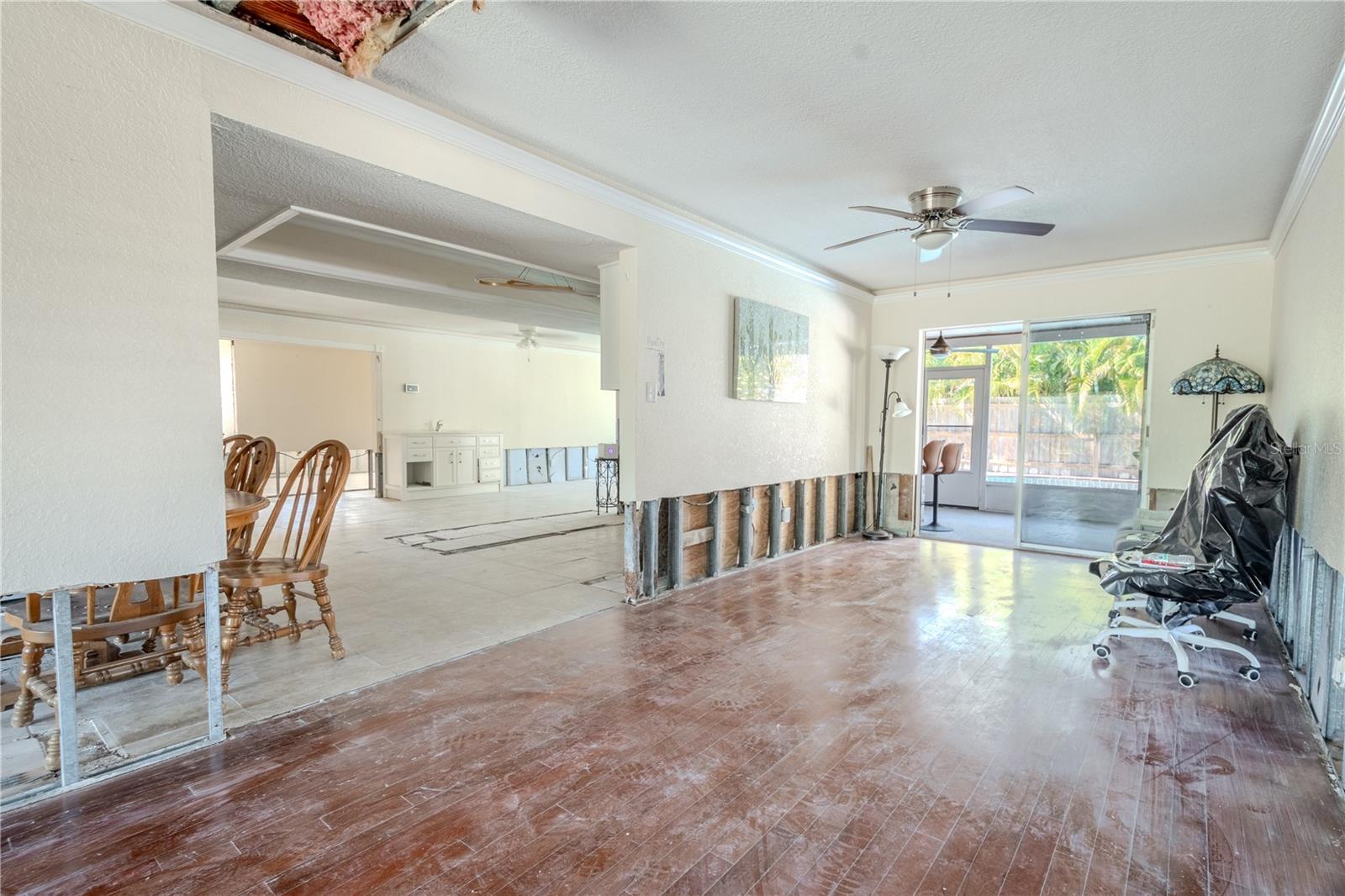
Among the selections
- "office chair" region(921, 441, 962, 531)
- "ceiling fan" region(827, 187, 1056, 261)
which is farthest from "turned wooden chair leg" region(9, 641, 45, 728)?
"office chair" region(921, 441, 962, 531)

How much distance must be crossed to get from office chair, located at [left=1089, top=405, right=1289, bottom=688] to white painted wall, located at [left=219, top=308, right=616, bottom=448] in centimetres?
890

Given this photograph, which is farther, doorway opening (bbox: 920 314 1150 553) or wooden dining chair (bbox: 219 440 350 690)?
doorway opening (bbox: 920 314 1150 553)

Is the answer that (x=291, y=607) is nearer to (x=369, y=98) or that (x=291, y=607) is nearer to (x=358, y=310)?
(x=369, y=98)

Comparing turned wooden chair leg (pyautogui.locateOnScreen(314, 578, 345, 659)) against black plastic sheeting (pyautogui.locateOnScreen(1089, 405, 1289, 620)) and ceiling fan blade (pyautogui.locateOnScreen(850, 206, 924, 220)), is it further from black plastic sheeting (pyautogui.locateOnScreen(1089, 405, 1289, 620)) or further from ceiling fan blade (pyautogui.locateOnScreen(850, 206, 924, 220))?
black plastic sheeting (pyautogui.locateOnScreen(1089, 405, 1289, 620))

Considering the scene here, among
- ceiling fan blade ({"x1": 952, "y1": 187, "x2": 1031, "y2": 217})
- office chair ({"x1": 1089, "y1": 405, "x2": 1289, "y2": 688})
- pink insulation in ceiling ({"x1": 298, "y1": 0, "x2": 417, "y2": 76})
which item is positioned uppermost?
pink insulation in ceiling ({"x1": 298, "y1": 0, "x2": 417, "y2": 76})

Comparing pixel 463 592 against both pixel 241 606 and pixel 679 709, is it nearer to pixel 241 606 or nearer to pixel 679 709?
pixel 241 606

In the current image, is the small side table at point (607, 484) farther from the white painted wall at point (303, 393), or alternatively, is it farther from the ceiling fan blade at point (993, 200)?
the ceiling fan blade at point (993, 200)

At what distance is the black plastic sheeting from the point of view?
2.92m

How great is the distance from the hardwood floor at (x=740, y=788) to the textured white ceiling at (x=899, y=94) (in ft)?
8.71

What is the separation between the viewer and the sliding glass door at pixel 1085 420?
5.38 metres

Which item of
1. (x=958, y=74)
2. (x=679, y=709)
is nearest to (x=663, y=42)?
(x=958, y=74)

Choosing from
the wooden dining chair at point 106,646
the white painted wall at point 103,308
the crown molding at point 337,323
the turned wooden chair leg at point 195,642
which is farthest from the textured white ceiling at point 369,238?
the turned wooden chair leg at point 195,642

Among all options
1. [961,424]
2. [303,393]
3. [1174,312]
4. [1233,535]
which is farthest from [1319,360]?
[303,393]

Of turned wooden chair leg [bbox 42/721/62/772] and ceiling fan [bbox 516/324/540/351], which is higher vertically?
ceiling fan [bbox 516/324/540/351]
